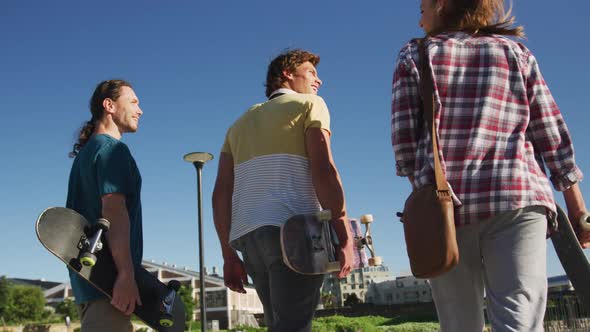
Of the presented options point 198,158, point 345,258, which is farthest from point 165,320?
point 198,158

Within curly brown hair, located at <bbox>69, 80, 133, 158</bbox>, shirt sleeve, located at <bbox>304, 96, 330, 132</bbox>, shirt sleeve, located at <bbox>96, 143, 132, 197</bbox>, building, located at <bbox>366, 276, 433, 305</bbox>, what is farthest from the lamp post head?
building, located at <bbox>366, 276, 433, 305</bbox>

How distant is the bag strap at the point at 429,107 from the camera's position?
1.78 m

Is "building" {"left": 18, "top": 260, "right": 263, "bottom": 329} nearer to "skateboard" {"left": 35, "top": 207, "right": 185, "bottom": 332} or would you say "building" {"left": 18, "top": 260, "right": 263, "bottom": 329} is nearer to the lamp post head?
the lamp post head

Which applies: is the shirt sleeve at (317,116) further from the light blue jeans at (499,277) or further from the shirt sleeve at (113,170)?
the light blue jeans at (499,277)

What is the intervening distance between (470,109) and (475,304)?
2.12ft

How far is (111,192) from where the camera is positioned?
2611 mm

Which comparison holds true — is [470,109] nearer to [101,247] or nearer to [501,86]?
[501,86]

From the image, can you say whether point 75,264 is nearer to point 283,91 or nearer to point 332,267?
point 332,267

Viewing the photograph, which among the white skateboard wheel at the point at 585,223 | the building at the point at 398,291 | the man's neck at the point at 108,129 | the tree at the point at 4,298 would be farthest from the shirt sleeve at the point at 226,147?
the building at the point at 398,291

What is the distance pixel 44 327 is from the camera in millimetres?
38438

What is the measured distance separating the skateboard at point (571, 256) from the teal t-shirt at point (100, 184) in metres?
1.85

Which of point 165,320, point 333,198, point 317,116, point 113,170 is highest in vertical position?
point 317,116

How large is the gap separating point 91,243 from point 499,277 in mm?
1655

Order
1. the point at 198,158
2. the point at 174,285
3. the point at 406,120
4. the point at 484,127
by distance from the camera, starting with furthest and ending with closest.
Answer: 1. the point at 198,158
2. the point at 174,285
3. the point at 406,120
4. the point at 484,127
